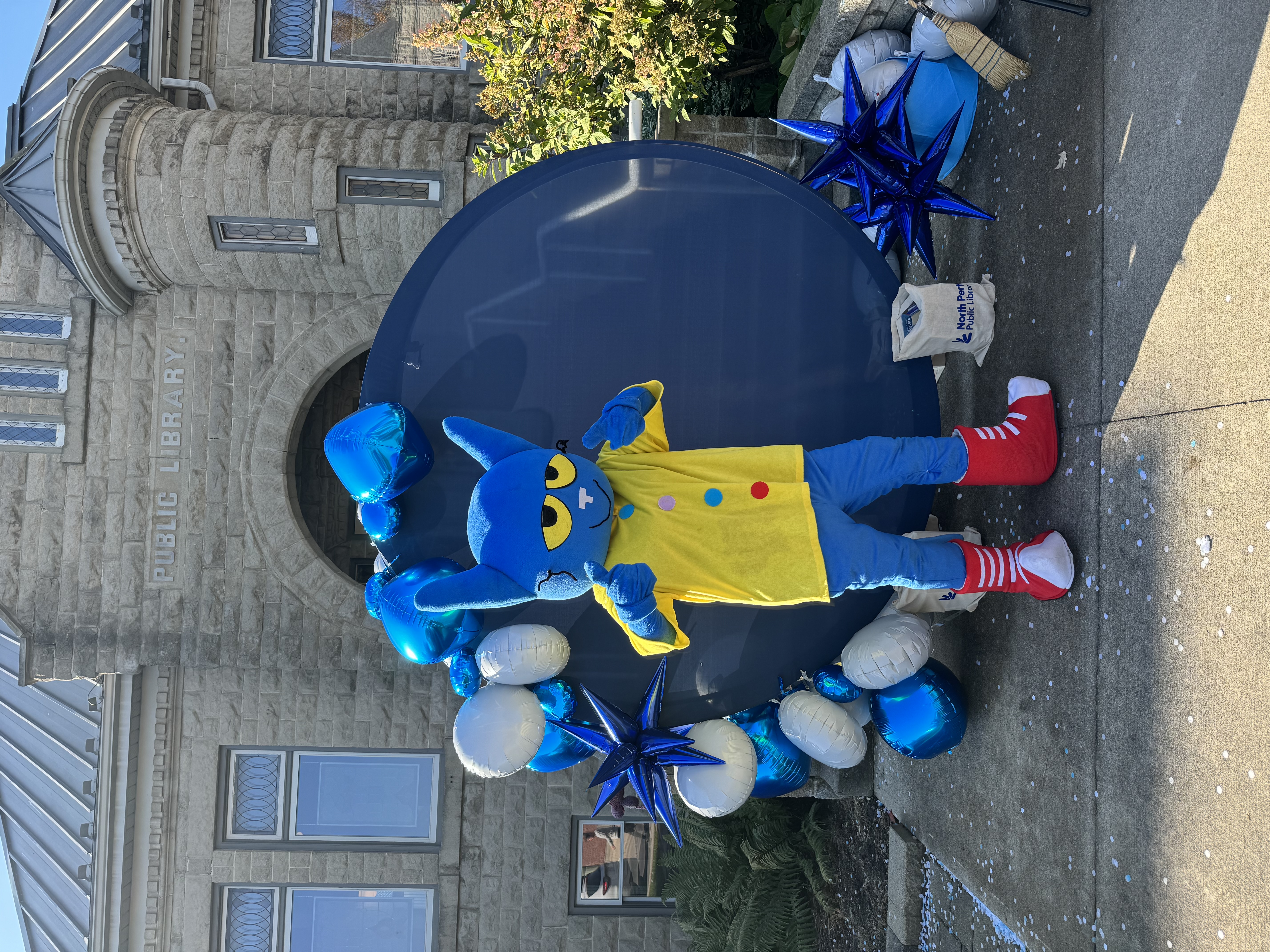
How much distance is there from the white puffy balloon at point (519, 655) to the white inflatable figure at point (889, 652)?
126 cm

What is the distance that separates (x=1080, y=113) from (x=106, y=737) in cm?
726

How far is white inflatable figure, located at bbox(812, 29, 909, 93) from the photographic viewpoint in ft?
14.7

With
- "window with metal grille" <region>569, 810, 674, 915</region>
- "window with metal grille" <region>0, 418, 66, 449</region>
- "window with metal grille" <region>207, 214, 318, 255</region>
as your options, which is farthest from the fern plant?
"window with metal grille" <region>0, 418, 66, 449</region>

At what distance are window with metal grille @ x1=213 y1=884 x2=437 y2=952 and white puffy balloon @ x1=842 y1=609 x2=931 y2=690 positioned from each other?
15.6ft

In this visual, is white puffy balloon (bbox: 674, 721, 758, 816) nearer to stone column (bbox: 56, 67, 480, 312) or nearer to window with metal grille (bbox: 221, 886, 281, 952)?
stone column (bbox: 56, 67, 480, 312)

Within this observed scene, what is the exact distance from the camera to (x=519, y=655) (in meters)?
3.63

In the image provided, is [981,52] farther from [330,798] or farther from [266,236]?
[330,798]

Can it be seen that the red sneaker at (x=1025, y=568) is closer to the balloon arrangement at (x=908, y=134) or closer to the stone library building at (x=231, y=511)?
the balloon arrangement at (x=908, y=134)

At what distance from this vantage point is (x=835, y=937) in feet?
20.2

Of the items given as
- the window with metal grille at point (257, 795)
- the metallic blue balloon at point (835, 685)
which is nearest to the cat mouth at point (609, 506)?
the metallic blue balloon at point (835, 685)

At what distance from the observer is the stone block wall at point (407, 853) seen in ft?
22.3

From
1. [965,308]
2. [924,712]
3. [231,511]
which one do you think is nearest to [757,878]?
[924,712]

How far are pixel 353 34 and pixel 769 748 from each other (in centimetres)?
593

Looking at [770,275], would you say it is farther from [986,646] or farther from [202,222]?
[202,222]
